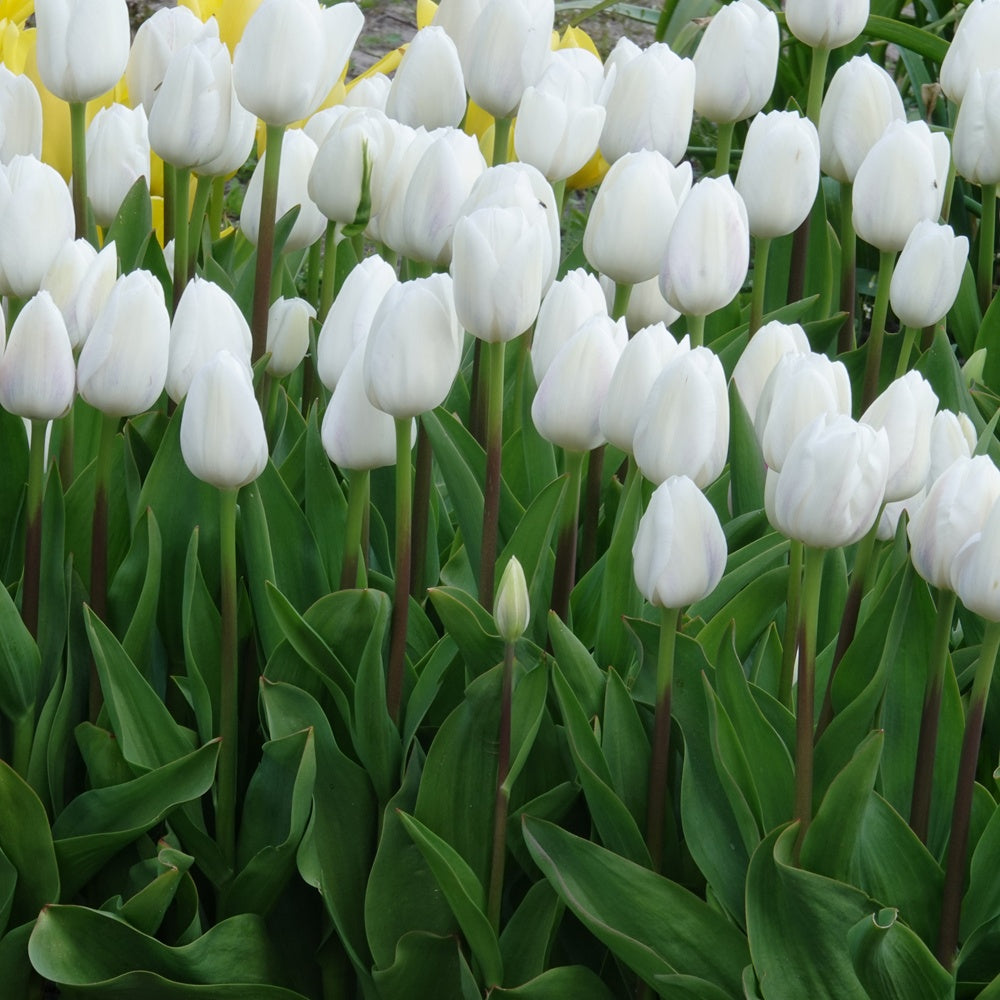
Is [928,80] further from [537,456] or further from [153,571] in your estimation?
[153,571]

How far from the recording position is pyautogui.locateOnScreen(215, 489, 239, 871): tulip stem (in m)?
0.96

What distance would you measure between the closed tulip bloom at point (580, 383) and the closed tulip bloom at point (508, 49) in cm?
43

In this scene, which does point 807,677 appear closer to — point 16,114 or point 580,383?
point 580,383

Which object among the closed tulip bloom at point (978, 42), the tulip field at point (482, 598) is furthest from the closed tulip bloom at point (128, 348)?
the closed tulip bloom at point (978, 42)

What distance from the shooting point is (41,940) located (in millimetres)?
921

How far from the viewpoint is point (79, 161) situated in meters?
1.33

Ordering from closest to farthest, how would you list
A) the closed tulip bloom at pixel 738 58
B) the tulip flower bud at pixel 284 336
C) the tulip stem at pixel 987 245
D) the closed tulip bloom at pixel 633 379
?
1. the closed tulip bloom at pixel 633 379
2. the tulip flower bud at pixel 284 336
3. the closed tulip bloom at pixel 738 58
4. the tulip stem at pixel 987 245

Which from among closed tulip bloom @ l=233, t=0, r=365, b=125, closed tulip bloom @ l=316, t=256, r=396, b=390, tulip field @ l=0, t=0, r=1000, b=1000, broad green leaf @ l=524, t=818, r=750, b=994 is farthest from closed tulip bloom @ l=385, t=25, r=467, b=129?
broad green leaf @ l=524, t=818, r=750, b=994

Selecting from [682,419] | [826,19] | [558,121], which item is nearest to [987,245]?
[826,19]

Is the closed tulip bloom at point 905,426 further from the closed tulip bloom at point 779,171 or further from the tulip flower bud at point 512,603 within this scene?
the closed tulip bloom at point 779,171

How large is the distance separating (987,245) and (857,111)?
0.31 metres

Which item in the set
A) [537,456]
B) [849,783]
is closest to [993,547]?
[849,783]

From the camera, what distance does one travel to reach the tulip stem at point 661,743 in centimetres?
89

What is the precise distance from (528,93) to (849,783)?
69cm
